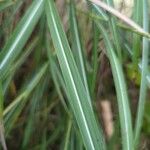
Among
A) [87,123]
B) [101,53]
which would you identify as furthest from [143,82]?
[101,53]

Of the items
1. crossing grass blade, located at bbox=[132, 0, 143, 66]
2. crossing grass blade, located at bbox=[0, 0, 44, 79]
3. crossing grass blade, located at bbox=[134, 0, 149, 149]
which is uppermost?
crossing grass blade, located at bbox=[0, 0, 44, 79]

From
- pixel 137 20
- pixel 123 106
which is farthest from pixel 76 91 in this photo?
pixel 137 20

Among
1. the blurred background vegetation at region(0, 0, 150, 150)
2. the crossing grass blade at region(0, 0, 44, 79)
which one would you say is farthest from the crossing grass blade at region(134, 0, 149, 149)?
the crossing grass blade at region(0, 0, 44, 79)

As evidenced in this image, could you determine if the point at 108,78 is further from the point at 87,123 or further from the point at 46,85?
the point at 87,123

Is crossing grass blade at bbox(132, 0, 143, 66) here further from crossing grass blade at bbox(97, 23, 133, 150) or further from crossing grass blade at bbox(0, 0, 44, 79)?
crossing grass blade at bbox(0, 0, 44, 79)

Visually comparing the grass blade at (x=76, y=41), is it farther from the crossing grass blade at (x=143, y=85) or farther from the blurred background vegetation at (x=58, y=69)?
the crossing grass blade at (x=143, y=85)

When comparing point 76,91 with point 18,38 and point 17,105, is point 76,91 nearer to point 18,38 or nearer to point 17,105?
point 18,38

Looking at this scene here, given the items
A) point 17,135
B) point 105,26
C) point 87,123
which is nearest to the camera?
point 87,123
